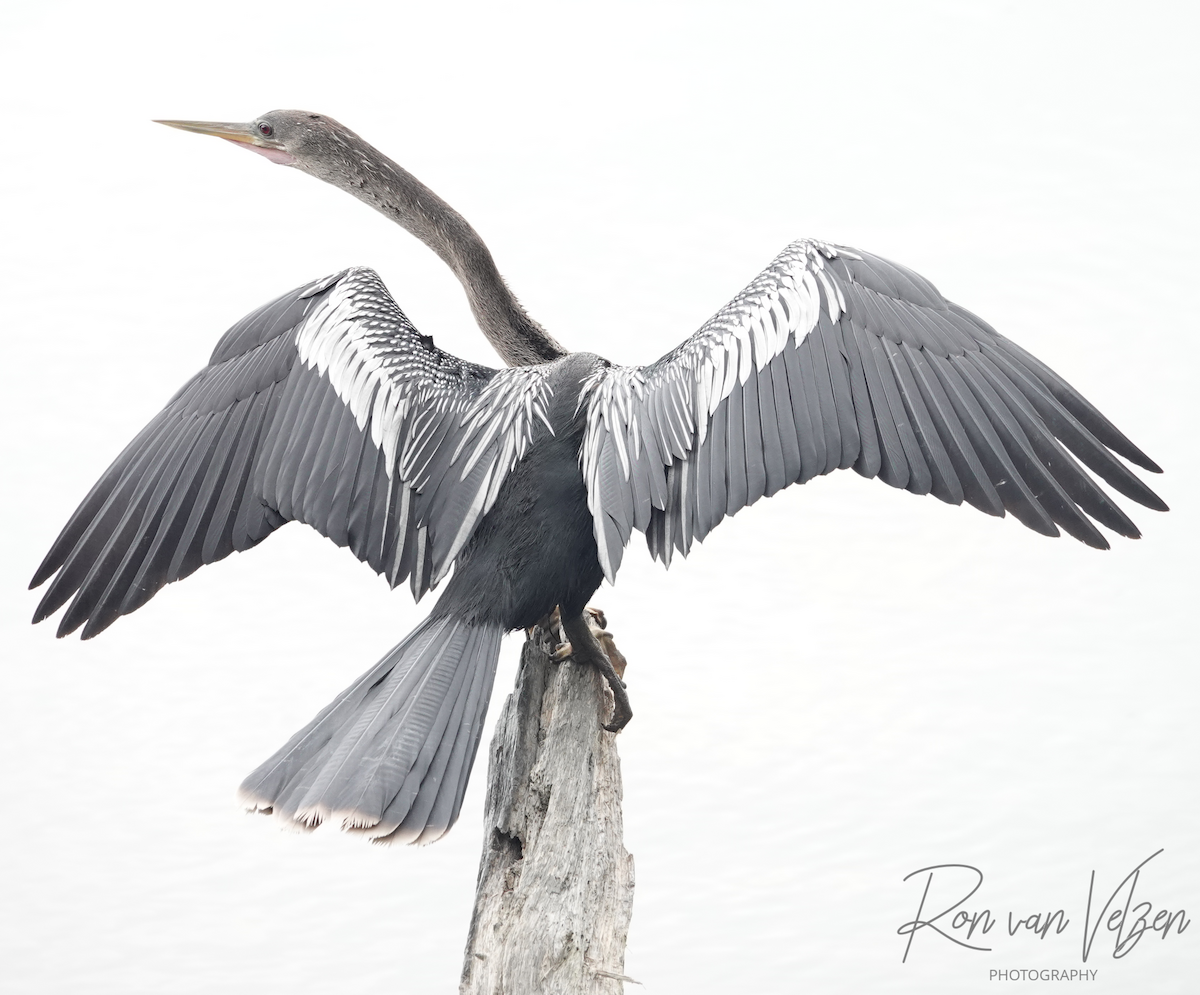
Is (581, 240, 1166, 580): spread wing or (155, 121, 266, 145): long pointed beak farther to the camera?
(155, 121, 266, 145): long pointed beak

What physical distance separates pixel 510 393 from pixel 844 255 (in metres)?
1.00

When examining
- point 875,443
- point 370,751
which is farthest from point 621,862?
point 875,443

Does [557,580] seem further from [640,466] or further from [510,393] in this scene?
[510,393]

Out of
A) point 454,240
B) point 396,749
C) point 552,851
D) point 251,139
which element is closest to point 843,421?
point 552,851

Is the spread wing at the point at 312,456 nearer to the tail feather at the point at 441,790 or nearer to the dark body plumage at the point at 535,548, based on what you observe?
the dark body plumage at the point at 535,548

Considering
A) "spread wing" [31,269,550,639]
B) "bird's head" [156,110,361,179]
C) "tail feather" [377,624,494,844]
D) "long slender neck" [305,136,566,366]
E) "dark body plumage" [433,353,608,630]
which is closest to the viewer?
"tail feather" [377,624,494,844]

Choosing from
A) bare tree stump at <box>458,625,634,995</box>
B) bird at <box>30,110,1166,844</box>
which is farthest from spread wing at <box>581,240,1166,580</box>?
bare tree stump at <box>458,625,634,995</box>

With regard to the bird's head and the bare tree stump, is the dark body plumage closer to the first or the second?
the bare tree stump

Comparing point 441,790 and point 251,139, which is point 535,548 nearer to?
point 441,790

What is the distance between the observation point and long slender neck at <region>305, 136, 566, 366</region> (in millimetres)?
4223

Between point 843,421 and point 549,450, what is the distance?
0.74 meters

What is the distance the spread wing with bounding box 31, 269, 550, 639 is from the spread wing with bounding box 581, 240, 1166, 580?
325mm

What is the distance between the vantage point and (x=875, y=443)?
10.5 ft

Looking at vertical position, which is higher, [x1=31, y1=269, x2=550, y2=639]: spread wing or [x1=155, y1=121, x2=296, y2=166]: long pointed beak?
[x1=155, y1=121, x2=296, y2=166]: long pointed beak
